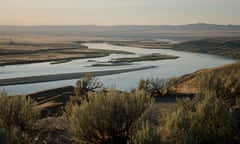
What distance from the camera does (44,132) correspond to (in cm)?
1005

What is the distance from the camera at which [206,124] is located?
320 inches

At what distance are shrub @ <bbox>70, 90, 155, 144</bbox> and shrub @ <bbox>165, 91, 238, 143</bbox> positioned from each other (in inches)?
32.3

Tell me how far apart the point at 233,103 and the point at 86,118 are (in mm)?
7278

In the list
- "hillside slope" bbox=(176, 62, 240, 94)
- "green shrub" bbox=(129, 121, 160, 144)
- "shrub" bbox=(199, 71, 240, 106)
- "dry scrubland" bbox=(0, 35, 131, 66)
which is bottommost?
"dry scrubland" bbox=(0, 35, 131, 66)

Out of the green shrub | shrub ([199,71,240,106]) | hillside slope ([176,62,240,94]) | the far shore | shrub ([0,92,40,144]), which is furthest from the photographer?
the far shore

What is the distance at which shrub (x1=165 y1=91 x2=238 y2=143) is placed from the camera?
7.57 meters

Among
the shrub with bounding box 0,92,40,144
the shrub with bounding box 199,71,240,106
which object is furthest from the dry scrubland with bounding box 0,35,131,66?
the shrub with bounding box 0,92,40,144

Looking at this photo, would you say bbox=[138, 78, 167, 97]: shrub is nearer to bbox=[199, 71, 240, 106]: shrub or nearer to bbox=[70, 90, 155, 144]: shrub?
bbox=[199, 71, 240, 106]: shrub

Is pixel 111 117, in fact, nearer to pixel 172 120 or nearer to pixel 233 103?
pixel 172 120

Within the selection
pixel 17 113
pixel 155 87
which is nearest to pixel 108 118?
pixel 17 113

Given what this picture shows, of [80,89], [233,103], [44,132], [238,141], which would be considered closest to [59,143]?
[44,132]

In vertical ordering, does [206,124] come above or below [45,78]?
above

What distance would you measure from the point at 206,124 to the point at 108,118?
238 centimetres

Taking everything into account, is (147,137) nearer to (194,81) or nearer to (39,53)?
(194,81)
